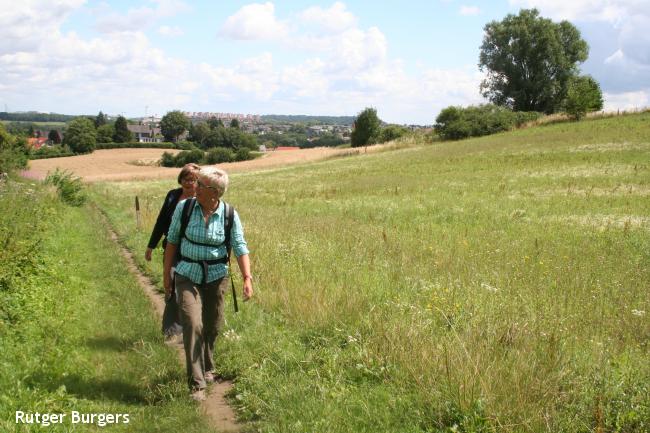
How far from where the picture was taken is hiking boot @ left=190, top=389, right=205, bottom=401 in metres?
4.87

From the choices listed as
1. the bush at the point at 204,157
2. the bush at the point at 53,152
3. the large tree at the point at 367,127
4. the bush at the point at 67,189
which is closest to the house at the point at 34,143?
the bush at the point at 53,152

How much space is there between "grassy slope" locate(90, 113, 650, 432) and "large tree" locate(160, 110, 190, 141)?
127 meters

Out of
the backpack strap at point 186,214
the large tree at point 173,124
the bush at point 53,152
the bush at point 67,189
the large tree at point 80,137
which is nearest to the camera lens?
the backpack strap at point 186,214

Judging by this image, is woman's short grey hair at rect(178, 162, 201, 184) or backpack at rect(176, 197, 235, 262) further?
woman's short grey hair at rect(178, 162, 201, 184)

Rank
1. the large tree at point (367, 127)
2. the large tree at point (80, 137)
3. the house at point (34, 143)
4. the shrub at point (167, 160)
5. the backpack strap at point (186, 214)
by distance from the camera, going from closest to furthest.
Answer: the backpack strap at point (186, 214) < the house at point (34, 143) < the large tree at point (367, 127) < the shrub at point (167, 160) < the large tree at point (80, 137)

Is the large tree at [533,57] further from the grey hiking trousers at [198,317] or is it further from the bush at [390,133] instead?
the grey hiking trousers at [198,317]

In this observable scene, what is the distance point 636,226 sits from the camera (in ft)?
40.8

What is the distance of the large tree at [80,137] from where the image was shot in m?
98.6

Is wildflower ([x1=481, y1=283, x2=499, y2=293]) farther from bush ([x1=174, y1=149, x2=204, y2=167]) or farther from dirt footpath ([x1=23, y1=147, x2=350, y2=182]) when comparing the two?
bush ([x1=174, y1=149, x2=204, y2=167])

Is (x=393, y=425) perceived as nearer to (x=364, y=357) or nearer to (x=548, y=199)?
(x=364, y=357)

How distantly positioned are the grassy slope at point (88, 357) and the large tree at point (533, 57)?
6851 centimetres

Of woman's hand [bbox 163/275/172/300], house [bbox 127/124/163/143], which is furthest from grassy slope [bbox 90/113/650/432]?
house [bbox 127/124/163/143]

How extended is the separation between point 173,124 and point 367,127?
72135 mm

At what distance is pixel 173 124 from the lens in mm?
134875
